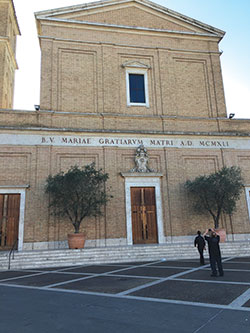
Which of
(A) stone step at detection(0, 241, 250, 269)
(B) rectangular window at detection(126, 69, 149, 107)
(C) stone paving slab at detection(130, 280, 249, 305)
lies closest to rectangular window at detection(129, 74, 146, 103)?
(B) rectangular window at detection(126, 69, 149, 107)

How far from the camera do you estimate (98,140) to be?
53.2 ft

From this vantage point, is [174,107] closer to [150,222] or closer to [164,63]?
[164,63]

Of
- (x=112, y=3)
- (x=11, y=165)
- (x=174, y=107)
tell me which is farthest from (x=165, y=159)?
(x=112, y=3)

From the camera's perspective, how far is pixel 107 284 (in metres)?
7.31

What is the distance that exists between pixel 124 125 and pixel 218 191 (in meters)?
6.28

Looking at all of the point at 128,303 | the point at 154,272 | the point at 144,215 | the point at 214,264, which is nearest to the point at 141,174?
the point at 144,215

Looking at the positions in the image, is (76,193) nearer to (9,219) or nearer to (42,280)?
(9,219)

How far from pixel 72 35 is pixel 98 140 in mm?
6790

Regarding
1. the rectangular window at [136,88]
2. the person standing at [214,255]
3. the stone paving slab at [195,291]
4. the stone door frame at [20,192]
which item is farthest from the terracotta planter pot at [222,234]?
the stone door frame at [20,192]

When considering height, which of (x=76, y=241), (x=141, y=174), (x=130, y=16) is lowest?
(x=76, y=241)

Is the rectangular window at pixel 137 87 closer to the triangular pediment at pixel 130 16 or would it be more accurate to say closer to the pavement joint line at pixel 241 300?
the triangular pediment at pixel 130 16

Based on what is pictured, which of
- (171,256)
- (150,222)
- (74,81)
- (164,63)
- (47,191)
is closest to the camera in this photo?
(171,256)

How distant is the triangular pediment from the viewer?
699 inches

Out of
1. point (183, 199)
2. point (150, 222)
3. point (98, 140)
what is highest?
point (98, 140)
